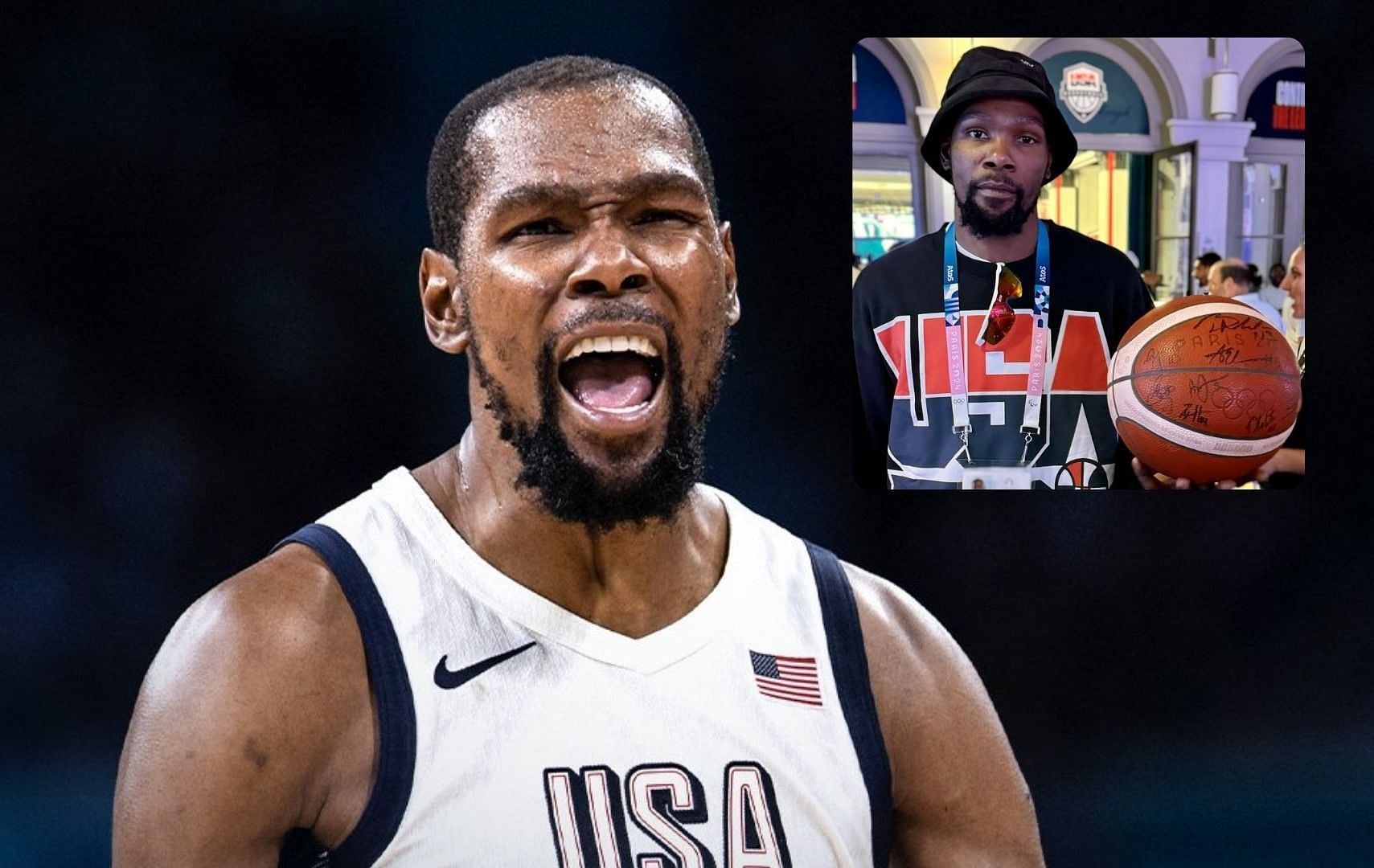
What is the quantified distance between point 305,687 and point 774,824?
23.3 inches

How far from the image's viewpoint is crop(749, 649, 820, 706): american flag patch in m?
1.80

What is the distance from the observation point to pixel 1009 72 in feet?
6.92

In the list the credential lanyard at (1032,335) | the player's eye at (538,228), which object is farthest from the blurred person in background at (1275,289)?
the player's eye at (538,228)

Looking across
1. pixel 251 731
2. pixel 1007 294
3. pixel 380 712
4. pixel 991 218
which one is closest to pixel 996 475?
pixel 1007 294

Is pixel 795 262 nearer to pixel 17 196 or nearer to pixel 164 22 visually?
pixel 164 22

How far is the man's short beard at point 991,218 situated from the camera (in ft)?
6.91

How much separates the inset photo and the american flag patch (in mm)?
441

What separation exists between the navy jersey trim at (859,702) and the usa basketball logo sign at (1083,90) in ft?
2.66

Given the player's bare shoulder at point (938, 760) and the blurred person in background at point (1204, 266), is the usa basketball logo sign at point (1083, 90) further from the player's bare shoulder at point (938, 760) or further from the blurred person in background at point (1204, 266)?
the player's bare shoulder at point (938, 760)

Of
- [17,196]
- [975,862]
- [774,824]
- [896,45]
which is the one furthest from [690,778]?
[17,196]

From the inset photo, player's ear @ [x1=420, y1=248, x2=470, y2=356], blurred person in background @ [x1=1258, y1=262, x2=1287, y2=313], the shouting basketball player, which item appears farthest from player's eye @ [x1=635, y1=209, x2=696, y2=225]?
blurred person in background @ [x1=1258, y1=262, x2=1287, y2=313]

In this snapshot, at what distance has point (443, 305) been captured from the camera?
186 cm

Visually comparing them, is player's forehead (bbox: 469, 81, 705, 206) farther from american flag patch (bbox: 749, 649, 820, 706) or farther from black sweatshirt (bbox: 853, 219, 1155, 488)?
american flag patch (bbox: 749, 649, 820, 706)
